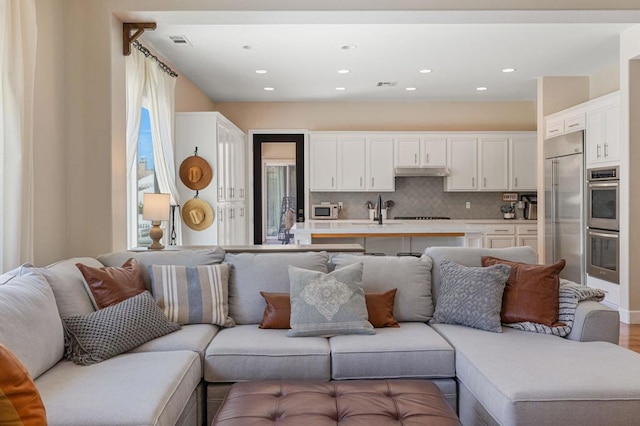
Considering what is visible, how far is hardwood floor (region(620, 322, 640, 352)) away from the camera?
13.7ft

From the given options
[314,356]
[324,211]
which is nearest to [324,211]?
[324,211]

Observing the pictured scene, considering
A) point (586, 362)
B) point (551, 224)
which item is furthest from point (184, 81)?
point (586, 362)

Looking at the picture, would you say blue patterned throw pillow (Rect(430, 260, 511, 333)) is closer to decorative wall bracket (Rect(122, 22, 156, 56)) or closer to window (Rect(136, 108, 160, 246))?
decorative wall bracket (Rect(122, 22, 156, 56))

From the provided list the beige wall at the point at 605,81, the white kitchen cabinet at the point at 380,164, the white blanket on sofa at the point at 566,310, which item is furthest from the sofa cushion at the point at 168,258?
the beige wall at the point at 605,81

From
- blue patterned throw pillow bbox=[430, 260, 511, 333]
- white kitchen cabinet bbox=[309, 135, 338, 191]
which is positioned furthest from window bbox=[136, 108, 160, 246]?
white kitchen cabinet bbox=[309, 135, 338, 191]

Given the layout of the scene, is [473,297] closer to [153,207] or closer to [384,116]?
[153,207]

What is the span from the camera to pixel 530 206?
7848 millimetres

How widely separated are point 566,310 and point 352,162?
17.5 feet

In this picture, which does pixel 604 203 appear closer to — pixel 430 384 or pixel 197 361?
pixel 430 384

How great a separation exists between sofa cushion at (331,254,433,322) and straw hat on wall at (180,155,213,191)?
9.61ft

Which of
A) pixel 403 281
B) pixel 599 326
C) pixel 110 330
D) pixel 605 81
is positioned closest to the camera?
pixel 110 330

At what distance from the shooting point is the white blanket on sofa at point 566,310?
276 cm

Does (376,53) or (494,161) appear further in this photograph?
(494,161)

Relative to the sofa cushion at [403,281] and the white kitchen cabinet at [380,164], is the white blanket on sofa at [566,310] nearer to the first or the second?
the sofa cushion at [403,281]
